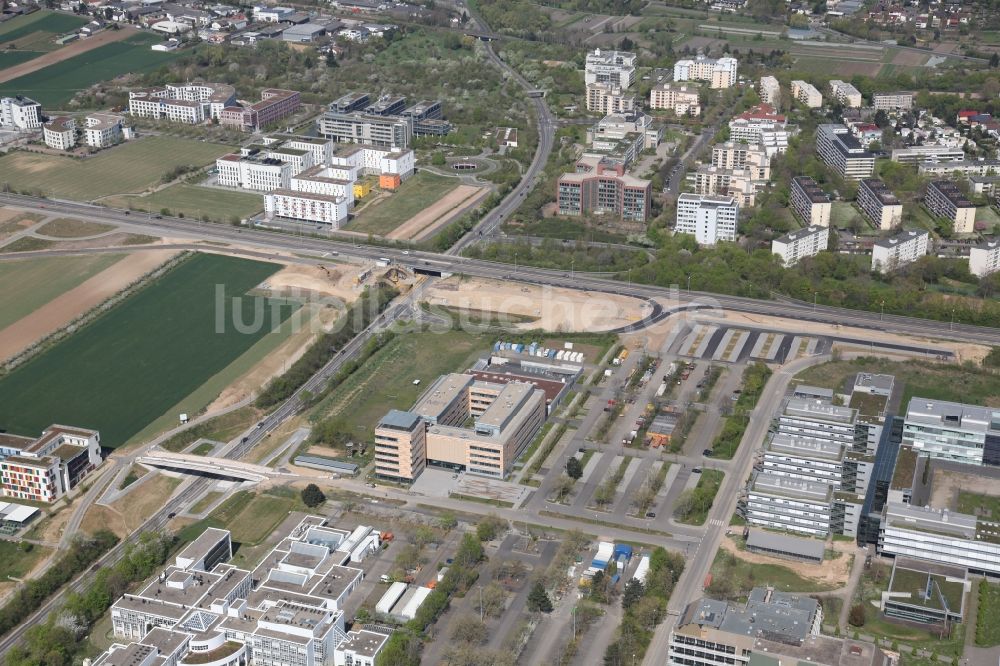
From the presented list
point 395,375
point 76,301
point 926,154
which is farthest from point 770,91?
point 76,301

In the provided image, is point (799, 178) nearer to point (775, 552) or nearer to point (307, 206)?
point (307, 206)

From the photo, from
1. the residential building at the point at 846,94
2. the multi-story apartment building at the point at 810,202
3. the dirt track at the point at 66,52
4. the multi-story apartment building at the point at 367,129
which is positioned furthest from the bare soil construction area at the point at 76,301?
the residential building at the point at 846,94

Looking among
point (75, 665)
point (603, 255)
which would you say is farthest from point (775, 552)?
point (603, 255)

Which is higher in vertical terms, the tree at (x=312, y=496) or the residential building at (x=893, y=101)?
the residential building at (x=893, y=101)

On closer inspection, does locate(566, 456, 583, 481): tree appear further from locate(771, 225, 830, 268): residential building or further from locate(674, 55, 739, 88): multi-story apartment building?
locate(674, 55, 739, 88): multi-story apartment building

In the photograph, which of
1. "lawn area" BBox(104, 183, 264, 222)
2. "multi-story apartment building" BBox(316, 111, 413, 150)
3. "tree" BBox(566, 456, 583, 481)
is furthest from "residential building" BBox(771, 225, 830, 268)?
"lawn area" BBox(104, 183, 264, 222)

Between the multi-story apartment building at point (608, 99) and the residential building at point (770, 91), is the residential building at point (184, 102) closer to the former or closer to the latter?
the multi-story apartment building at point (608, 99)

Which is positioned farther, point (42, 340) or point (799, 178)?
point (799, 178)
